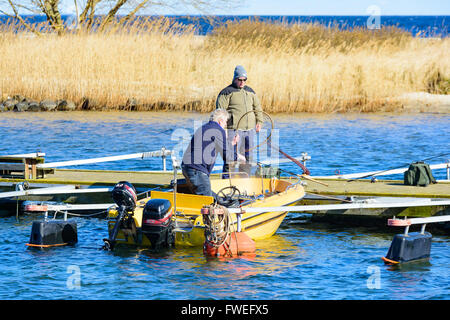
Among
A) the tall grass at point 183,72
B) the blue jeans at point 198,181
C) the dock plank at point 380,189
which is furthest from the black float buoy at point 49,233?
the tall grass at point 183,72

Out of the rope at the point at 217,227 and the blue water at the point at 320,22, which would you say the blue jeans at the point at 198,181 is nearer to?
the rope at the point at 217,227

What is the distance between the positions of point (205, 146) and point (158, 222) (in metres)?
1.23

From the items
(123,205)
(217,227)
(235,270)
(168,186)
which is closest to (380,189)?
(168,186)

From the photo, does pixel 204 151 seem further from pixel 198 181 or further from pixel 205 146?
pixel 198 181

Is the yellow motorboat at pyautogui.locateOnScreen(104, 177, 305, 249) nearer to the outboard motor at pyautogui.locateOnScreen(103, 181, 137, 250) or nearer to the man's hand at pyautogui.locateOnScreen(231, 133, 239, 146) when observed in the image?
the outboard motor at pyautogui.locateOnScreen(103, 181, 137, 250)

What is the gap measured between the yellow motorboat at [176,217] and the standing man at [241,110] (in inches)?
44.8

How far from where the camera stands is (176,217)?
9.47m

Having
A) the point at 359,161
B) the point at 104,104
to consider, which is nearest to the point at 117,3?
the point at 104,104

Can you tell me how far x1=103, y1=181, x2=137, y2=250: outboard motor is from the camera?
9.12 meters

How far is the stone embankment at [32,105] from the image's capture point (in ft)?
78.3

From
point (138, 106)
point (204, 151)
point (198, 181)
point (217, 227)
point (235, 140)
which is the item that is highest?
point (138, 106)

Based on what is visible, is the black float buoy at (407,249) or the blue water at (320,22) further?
the blue water at (320,22)

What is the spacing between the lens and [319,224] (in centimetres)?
1143
